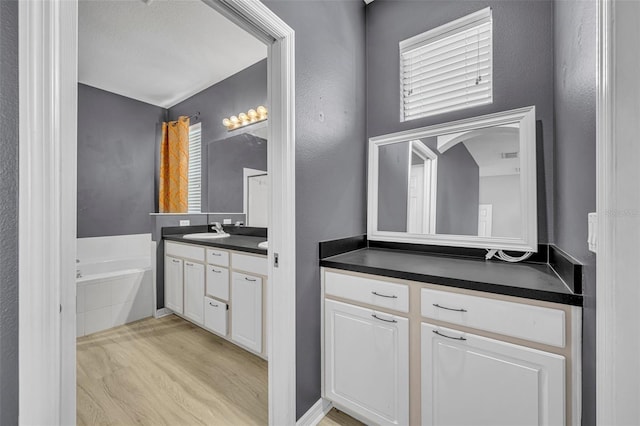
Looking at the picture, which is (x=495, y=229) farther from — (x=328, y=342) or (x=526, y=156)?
(x=328, y=342)

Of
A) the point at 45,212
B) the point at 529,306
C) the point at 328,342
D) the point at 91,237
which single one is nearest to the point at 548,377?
the point at 529,306

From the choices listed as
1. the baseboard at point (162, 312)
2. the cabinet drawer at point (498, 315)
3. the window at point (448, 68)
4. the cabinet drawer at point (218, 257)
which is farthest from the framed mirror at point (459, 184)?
the baseboard at point (162, 312)

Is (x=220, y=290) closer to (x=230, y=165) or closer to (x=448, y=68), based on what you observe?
(x=230, y=165)

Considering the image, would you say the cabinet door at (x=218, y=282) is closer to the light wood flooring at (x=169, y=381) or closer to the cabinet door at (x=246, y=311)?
the cabinet door at (x=246, y=311)

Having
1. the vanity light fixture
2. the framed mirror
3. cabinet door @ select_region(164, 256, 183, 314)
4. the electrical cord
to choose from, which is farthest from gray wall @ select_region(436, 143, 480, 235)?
cabinet door @ select_region(164, 256, 183, 314)

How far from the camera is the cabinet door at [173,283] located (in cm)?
283

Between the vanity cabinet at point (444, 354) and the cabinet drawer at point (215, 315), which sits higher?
the vanity cabinet at point (444, 354)

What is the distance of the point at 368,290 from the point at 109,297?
264cm

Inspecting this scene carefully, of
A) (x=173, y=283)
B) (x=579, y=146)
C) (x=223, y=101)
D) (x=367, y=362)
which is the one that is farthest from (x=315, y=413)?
(x=223, y=101)

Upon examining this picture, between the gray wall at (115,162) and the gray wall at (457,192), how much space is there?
372 centimetres

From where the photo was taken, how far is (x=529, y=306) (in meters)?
1.05

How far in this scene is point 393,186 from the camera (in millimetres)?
1987

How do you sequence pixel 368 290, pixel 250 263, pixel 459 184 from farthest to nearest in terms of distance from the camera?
1. pixel 250 263
2. pixel 459 184
3. pixel 368 290

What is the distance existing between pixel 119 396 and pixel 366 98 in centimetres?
254
